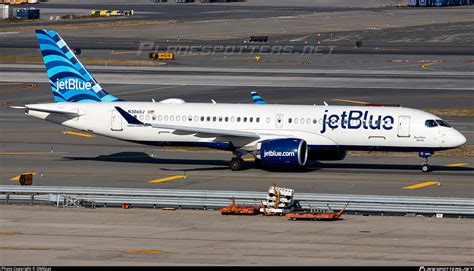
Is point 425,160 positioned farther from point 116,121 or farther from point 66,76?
point 66,76

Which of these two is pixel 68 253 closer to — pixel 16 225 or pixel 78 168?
pixel 16 225

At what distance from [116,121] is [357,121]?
14.5m

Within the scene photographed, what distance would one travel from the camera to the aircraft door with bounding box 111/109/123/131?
66.1m

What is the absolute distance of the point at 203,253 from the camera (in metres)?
39.9

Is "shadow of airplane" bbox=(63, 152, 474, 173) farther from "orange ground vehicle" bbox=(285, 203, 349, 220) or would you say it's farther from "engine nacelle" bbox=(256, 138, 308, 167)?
"orange ground vehicle" bbox=(285, 203, 349, 220)

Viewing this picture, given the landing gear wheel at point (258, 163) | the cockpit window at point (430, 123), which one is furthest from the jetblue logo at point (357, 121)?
the landing gear wheel at point (258, 163)

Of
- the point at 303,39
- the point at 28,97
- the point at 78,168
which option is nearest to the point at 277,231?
the point at 78,168

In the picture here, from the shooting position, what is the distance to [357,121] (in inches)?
2485

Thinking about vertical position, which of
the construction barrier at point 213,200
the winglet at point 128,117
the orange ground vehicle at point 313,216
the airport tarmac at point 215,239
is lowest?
the airport tarmac at point 215,239

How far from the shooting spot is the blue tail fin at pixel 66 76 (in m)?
69.1

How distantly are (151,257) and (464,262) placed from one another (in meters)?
11.0

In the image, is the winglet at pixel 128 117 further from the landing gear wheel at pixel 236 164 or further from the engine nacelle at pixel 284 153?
the engine nacelle at pixel 284 153

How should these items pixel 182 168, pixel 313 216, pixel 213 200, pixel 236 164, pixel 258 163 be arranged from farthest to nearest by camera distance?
pixel 182 168 → pixel 258 163 → pixel 236 164 → pixel 213 200 → pixel 313 216

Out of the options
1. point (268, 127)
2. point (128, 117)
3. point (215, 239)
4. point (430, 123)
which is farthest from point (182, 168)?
point (215, 239)
